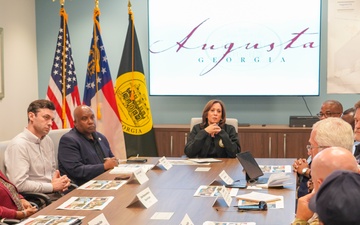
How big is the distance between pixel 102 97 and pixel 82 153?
5.53 ft

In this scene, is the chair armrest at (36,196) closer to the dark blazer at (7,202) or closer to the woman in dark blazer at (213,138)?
the dark blazer at (7,202)

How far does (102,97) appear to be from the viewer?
604cm

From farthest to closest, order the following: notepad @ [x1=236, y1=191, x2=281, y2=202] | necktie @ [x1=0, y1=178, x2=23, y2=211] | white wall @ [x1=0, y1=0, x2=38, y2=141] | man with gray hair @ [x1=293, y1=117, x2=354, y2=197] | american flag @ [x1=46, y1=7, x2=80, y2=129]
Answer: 1. white wall @ [x1=0, y1=0, x2=38, y2=141]
2. american flag @ [x1=46, y1=7, x2=80, y2=129]
3. necktie @ [x1=0, y1=178, x2=23, y2=211]
4. notepad @ [x1=236, y1=191, x2=281, y2=202]
5. man with gray hair @ [x1=293, y1=117, x2=354, y2=197]

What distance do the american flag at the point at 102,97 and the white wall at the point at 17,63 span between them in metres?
1.05

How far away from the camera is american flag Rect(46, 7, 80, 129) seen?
593 cm

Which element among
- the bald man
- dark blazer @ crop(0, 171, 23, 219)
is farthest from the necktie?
the bald man

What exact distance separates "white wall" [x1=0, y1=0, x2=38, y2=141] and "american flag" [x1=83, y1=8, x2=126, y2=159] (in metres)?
1.05

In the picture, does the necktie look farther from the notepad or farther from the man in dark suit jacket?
the notepad

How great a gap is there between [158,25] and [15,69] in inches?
72.4

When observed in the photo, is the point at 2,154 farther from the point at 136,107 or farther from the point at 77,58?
the point at 77,58

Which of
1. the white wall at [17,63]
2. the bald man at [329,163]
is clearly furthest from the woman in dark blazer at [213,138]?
the bald man at [329,163]

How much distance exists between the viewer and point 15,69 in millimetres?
6562

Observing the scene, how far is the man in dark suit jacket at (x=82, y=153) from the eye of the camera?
427 cm

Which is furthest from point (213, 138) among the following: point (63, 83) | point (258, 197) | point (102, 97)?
point (258, 197)
